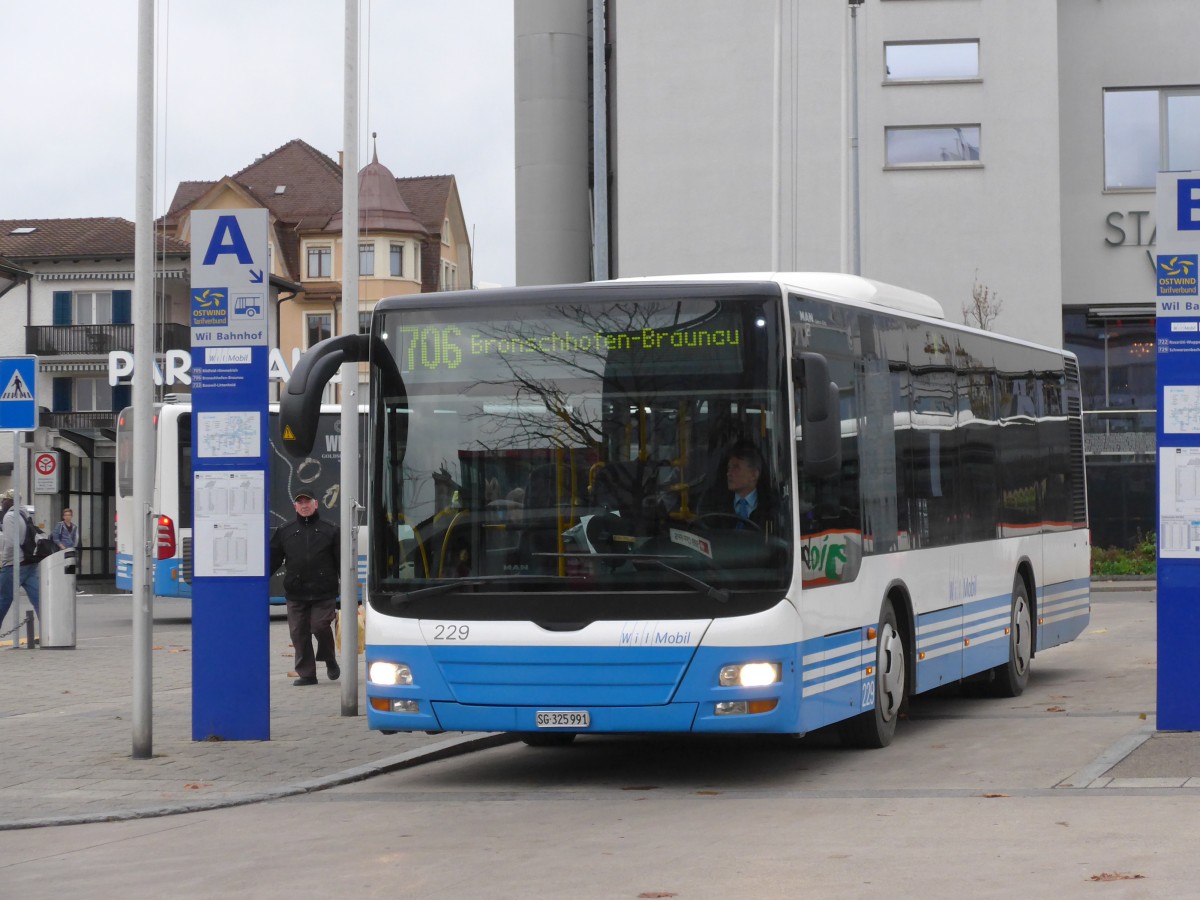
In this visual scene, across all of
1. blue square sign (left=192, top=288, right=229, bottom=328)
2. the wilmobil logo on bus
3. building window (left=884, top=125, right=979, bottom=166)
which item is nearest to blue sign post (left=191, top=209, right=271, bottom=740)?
blue square sign (left=192, top=288, right=229, bottom=328)

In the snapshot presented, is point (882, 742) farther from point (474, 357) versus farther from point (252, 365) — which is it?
point (252, 365)

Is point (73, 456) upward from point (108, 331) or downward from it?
downward

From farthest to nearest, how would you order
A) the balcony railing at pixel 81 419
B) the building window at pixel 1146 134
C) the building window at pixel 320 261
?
1. the building window at pixel 320 261
2. the balcony railing at pixel 81 419
3. the building window at pixel 1146 134

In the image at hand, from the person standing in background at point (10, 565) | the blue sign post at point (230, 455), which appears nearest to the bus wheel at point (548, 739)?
the blue sign post at point (230, 455)

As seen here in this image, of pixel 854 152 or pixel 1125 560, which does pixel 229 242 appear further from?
pixel 1125 560

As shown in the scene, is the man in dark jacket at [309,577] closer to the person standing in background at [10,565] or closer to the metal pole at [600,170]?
the person standing in background at [10,565]

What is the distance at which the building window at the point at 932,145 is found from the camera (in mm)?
42500

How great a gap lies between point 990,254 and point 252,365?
102 feet

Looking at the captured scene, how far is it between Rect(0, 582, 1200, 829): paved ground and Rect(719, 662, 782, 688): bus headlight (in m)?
1.78

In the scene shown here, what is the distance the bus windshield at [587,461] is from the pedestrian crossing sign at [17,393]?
426 inches

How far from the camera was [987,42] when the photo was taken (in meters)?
42.3

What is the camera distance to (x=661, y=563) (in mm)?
10547

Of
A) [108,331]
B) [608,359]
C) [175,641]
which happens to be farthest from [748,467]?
[108,331]

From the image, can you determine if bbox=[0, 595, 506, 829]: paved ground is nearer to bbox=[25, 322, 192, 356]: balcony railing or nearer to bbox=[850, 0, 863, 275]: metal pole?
bbox=[850, 0, 863, 275]: metal pole
